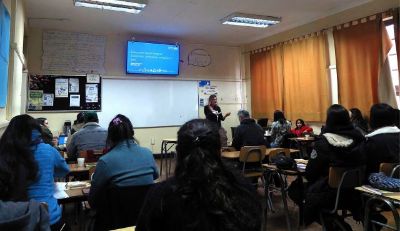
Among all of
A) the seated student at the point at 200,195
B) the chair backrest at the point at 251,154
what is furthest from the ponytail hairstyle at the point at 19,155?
the chair backrest at the point at 251,154

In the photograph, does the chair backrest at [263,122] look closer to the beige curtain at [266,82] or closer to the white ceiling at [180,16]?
the beige curtain at [266,82]

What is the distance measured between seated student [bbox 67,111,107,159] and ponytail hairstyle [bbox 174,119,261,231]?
2586 mm

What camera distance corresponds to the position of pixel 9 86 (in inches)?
142

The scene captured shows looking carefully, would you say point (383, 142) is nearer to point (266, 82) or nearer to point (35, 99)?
point (266, 82)

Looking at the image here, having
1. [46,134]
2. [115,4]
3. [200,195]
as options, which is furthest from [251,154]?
[115,4]

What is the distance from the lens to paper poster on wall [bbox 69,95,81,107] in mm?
6602

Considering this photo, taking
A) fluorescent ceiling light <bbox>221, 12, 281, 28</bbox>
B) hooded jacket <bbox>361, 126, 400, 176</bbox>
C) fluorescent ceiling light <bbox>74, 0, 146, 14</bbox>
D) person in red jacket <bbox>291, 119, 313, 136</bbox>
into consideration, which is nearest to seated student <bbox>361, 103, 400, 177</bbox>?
hooded jacket <bbox>361, 126, 400, 176</bbox>

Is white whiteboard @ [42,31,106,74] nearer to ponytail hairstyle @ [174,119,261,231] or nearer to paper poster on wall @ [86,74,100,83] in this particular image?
paper poster on wall @ [86,74,100,83]

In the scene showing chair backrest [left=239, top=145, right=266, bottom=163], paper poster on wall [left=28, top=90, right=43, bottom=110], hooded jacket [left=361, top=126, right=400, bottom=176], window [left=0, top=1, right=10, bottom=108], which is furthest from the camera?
paper poster on wall [left=28, top=90, right=43, bottom=110]

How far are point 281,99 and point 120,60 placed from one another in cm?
373

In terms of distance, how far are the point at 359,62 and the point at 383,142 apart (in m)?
3.26

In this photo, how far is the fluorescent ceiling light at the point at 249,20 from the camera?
18.8 feet

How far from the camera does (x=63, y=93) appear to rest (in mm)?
6551

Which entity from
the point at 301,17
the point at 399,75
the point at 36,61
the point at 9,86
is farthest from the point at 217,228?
the point at 36,61
